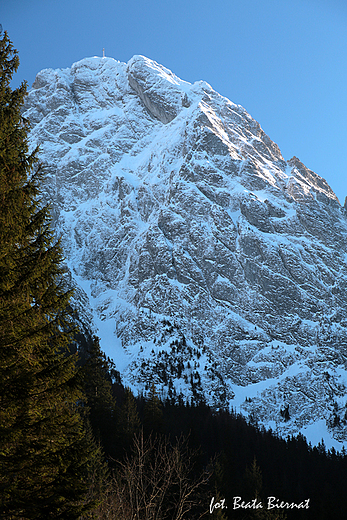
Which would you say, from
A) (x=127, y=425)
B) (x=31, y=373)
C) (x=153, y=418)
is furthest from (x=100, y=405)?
(x=31, y=373)

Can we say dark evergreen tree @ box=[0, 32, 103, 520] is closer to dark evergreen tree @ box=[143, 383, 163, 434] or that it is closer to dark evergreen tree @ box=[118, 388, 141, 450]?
dark evergreen tree @ box=[118, 388, 141, 450]

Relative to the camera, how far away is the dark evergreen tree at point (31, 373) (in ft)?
22.1

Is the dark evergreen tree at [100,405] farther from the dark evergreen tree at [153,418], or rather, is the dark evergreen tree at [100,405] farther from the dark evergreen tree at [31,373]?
the dark evergreen tree at [31,373]

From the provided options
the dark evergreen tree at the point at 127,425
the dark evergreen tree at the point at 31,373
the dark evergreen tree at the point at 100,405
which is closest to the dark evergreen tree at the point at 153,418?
the dark evergreen tree at the point at 127,425

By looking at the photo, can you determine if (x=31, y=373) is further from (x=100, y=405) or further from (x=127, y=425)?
(x=127, y=425)

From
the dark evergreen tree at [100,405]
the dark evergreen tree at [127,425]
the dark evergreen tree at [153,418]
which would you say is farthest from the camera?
the dark evergreen tree at [153,418]

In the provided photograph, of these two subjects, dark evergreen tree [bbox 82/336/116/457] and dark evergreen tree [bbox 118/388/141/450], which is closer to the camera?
dark evergreen tree [bbox 82/336/116/457]

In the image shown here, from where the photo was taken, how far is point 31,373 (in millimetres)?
7102

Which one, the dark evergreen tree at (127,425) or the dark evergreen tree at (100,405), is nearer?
the dark evergreen tree at (100,405)

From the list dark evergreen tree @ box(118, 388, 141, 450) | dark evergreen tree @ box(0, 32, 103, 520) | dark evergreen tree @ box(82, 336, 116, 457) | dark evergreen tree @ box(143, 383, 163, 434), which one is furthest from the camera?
dark evergreen tree @ box(143, 383, 163, 434)

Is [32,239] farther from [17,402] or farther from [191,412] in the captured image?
[191,412]

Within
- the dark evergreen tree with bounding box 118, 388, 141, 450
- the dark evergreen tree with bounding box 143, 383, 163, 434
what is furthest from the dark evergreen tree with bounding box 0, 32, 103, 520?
the dark evergreen tree with bounding box 143, 383, 163, 434

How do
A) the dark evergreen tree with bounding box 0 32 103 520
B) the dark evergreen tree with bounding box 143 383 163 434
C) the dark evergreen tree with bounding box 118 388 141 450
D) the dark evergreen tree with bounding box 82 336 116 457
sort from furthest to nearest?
the dark evergreen tree with bounding box 143 383 163 434
the dark evergreen tree with bounding box 118 388 141 450
the dark evergreen tree with bounding box 82 336 116 457
the dark evergreen tree with bounding box 0 32 103 520

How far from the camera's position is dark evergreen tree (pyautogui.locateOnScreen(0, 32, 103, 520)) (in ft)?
22.1
